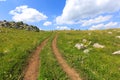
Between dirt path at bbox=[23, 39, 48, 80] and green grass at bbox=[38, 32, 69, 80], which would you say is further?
dirt path at bbox=[23, 39, 48, 80]

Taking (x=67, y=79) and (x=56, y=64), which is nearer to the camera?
(x=67, y=79)

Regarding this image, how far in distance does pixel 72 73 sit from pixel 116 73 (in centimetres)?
568

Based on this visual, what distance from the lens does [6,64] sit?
26.4 m

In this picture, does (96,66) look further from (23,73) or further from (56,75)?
(23,73)

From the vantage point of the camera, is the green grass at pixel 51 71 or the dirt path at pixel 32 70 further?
the dirt path at pixel 32 70

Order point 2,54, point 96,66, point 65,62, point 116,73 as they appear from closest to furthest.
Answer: point 116,73 → point 96,66 → point 65,62 → point 2,54

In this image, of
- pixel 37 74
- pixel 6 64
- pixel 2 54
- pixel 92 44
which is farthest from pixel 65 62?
pixel 92 44

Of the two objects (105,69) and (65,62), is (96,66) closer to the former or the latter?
(105,69)

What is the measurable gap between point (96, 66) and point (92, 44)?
19.1 m

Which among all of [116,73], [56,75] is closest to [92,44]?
[116,73]

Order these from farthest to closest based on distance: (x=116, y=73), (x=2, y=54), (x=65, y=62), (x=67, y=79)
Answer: (x=2, y=54) < (x=65, y=62) < (x=116, y=73) < (x=67, y=79)

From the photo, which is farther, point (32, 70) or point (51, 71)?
point (32, 70)

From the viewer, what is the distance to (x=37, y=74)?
2262 cm

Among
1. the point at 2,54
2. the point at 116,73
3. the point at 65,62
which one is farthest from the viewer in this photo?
the point at 2,54
